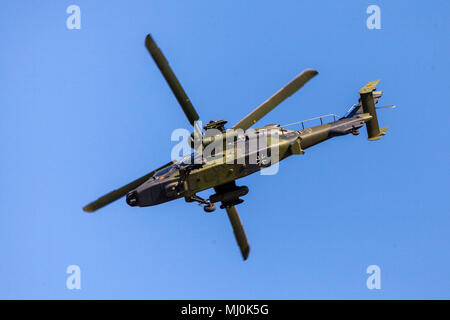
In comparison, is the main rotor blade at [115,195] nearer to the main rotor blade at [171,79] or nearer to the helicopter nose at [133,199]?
the helicopter nose at [133,199]

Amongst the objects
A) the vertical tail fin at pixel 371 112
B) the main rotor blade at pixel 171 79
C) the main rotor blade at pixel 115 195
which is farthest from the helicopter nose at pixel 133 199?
the vertical tail fin at pixel 371 112

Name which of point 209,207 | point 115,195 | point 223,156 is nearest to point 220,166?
point 223,156

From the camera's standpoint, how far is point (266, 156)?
2458 cm

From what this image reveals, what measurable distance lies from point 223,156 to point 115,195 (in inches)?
210

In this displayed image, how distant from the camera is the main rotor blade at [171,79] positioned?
21.0 m

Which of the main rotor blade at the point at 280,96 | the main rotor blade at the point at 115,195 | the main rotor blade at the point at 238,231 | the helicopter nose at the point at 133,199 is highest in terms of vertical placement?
the main rotor blade at the point at 280,96

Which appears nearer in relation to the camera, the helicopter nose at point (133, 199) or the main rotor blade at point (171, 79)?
the main rotor blade at point (171, 79)

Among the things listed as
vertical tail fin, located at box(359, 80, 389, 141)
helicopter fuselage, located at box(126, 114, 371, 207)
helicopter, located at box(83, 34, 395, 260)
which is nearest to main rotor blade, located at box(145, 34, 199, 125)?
helicopter, located at box(83, 34, 395, 260)

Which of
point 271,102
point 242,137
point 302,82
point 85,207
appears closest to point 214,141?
point 242,137

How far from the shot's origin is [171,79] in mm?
21484

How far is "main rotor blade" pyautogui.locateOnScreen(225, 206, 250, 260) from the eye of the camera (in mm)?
26869

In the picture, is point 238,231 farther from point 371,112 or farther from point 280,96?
point 371,112

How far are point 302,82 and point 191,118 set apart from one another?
5.00 meters

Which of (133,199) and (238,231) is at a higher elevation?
(133,199)
